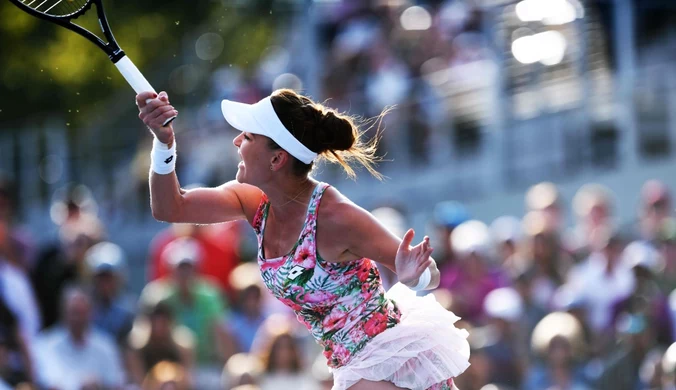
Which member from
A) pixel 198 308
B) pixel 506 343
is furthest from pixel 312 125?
pixel 198 308

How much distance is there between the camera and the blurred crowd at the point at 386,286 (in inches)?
323

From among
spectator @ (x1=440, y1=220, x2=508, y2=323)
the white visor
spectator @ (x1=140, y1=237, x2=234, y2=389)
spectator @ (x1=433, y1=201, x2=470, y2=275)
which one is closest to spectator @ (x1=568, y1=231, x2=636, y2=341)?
spectator @ (x1=440, y1=220, x2=508, y2=323)

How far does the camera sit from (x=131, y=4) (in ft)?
50.6

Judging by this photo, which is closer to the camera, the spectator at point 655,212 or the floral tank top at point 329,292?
the floral tank top at point 329,292

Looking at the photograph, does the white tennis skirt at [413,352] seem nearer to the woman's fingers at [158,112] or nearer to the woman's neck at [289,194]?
the woman's neck at [289,194]

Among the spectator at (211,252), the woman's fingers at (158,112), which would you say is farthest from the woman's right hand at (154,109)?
the spectator at (211,252)

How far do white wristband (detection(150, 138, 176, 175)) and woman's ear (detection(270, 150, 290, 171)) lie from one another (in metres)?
0.39

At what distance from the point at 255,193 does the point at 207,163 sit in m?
6.87

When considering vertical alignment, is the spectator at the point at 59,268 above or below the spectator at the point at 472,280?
above

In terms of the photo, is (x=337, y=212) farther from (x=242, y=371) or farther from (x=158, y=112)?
(x=242, y=371)

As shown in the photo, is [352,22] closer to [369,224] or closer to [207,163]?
[207,163]

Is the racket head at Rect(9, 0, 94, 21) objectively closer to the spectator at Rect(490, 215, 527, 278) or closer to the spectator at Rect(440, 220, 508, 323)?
the spectator at Rect(440, 220, 508, 323)

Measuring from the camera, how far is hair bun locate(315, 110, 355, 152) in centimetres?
503

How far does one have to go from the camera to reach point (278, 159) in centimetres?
502
